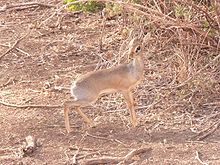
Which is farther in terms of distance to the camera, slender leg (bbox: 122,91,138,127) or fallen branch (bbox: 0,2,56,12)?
fallen branch (bbox: 0,2,56,12)

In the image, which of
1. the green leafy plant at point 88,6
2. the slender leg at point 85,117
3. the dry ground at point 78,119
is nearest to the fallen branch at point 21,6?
the green leafy plant at point 88,6

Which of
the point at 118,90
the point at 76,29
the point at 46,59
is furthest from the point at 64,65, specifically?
the point at 118,90

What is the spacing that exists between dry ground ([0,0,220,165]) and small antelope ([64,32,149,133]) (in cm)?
22

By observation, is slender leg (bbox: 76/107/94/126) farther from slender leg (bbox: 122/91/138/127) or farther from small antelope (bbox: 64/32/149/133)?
slender leg (bbox: 122/91/138/127)

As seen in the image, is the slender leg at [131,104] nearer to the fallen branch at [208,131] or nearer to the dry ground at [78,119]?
the dry ground at [78,119]

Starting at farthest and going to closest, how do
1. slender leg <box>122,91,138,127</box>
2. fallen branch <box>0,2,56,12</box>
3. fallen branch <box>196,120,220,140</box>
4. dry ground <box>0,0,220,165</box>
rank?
fallen branch <box>0,2,56,12</box>, slender leg <box>122,91,138,127</box>, fallen branch <box>196,120,220,140</box>, dry ground <box>0,0,220,165</box>

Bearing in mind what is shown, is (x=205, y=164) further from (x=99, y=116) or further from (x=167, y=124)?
(x=99, y=116)

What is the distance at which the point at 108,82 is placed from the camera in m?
5.34

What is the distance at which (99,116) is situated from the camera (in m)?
5.74

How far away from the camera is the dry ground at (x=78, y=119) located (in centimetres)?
505

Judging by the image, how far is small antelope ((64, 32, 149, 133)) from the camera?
5.30m

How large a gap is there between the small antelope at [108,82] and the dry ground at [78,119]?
0.22 metres

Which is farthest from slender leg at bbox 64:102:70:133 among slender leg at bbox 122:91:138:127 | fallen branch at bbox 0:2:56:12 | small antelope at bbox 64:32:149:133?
fallen branch at bbox 0:2:56:12

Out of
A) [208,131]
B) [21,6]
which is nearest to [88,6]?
[21,6]
